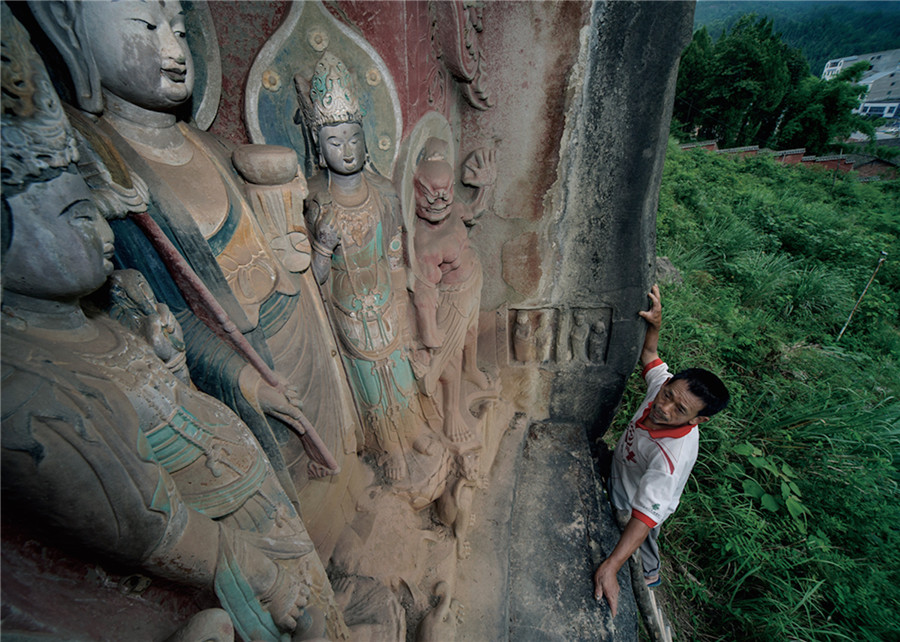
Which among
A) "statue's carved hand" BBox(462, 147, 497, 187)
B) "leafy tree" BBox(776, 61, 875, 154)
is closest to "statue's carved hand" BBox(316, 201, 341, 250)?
"statue's carved hand" BBox(462, 147, 497, 187)

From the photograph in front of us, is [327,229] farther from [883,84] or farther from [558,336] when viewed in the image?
[883,84]

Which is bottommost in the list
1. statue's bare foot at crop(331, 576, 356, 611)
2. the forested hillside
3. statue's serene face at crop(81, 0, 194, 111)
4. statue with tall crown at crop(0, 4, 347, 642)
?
statue's bare foot at crop(331, 576, 356, 611)

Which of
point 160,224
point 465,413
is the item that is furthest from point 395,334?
point 160,224

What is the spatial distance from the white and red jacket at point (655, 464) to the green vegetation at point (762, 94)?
17.3m

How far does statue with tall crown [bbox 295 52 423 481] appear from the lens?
1.38m

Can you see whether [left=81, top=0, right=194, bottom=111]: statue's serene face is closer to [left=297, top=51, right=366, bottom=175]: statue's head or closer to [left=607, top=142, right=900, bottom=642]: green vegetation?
[left=297, top=51, right=366, bottom=175]: statue's head

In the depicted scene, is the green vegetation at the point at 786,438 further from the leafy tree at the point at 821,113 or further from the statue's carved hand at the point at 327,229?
the leafy tree at the point at 821,113

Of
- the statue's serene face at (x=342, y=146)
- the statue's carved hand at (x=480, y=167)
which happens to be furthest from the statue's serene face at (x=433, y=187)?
the statue's carved hand at (x=480, y=167)

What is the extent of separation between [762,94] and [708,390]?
64.0ft

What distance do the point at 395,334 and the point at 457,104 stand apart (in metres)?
1.24

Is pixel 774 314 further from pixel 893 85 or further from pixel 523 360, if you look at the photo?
pixel 893 85

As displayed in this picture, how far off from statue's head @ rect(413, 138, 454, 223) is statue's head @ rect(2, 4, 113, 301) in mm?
1177

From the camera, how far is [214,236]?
1.21 meters

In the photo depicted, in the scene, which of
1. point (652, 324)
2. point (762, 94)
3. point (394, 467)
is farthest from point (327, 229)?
point (762, 94)
